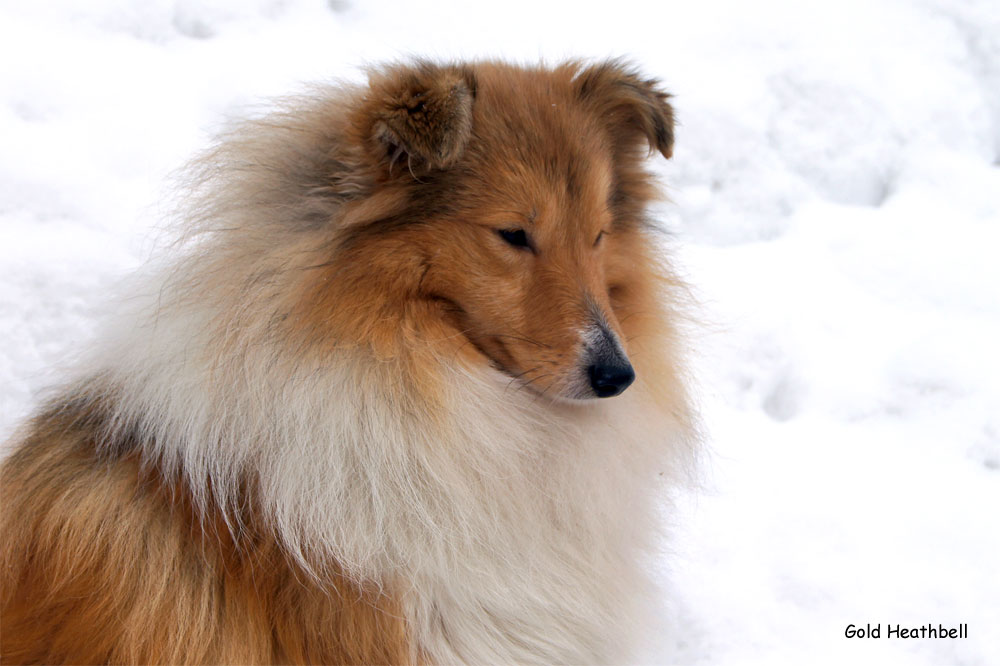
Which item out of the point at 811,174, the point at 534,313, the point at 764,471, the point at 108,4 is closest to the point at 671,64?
the point at 811,174

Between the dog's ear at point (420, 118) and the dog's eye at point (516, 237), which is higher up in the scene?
the dog's ear at point (420, 118)

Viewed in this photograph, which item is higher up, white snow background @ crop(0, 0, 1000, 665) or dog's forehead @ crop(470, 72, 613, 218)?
dog's forehead @ crop(470, 72, 613, 218)

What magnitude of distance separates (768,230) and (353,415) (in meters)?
3.48

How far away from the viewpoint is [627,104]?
9.32 feet

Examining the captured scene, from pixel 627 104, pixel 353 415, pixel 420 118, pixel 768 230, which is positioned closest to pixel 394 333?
pixel 353 415

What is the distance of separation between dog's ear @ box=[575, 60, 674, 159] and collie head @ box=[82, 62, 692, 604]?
0.19 meters

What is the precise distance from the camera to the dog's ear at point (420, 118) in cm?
233

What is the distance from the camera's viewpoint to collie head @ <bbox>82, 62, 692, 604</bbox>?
2.42 m

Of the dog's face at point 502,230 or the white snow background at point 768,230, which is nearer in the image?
the dog's face at point 502,230

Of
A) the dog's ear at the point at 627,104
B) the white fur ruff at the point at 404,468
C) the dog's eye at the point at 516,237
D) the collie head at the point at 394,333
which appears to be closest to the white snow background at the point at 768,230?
the dog's ear at the point at 627,104

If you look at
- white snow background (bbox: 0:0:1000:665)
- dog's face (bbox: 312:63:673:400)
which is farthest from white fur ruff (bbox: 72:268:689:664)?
white snow background (bbox: 0:0:1000:665)

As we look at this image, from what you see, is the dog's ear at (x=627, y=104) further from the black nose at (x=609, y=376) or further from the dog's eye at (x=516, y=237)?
the black nose at (x=609, y=376)

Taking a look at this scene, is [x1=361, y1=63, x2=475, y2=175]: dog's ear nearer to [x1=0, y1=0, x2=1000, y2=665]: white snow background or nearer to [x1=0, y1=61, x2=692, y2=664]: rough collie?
[x1=0, y1=61, x2=692, y2=664]: rough collie

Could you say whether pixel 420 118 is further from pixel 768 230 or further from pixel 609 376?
pixel 768 230
